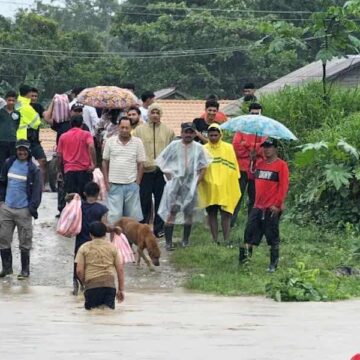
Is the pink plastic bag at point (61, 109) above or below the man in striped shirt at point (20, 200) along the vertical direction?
above

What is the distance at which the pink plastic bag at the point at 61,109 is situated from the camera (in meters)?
18.0

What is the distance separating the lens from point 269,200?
14.4m

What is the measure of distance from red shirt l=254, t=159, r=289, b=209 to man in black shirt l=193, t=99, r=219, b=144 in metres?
2.41

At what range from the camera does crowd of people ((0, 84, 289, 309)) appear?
14.4 meters

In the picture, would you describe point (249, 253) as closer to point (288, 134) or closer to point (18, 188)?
point (288, 134)

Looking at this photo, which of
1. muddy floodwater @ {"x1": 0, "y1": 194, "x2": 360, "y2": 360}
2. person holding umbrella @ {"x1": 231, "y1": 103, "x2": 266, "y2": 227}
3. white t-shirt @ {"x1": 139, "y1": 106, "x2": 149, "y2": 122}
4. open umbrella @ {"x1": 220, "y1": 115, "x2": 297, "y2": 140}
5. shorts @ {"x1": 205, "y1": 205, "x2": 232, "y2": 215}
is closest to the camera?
A: muddy floodwater @ {"x1": 0, "y1": 194, "x2": 360, "y2": 360}

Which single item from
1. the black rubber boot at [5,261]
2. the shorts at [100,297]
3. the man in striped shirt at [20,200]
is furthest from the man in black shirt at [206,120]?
the shorts at [100,297]

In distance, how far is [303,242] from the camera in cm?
1648

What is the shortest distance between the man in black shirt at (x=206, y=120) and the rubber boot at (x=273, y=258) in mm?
2722

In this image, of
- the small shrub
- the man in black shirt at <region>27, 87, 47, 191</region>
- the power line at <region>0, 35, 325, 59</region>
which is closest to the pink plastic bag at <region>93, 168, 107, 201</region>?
the man in black shirt at <region>27, 87, 47, 191</region>

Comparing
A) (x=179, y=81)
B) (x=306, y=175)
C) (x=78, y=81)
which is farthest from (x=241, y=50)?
(x=306, y=175)

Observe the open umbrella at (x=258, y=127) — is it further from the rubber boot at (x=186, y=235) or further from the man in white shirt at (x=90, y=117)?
the man in white shirt at (x=90, y=117)

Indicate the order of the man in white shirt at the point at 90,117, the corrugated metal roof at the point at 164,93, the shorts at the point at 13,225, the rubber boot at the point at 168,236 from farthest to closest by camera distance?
the corrugated metal roof at the point at 164,93 → the man in white shirt at the point at 90,117 → the rubber boot at the point at 168,236 → the shorts at the point at 13,225

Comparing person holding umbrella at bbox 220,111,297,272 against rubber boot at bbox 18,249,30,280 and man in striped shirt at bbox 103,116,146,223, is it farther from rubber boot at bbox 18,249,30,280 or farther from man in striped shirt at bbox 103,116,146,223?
rubber boot at bbox 18,249,30,280
